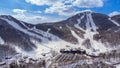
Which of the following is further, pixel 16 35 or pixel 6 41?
pixel 16 35

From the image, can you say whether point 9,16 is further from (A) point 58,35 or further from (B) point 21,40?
(B) point 21,40

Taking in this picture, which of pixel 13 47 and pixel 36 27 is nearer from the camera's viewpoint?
pixel 13 47

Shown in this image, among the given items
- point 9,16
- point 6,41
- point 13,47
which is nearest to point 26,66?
point 13,47

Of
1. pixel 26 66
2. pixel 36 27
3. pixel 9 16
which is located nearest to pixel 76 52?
pixel 26 66

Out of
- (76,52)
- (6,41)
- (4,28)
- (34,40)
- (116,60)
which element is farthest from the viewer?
(4,28)

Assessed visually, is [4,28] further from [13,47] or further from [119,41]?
[119,41]

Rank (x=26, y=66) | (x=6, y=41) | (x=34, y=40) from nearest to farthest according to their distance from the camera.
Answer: (x=26, y=66) < (x=6, y=41) < (x=34, y=40)

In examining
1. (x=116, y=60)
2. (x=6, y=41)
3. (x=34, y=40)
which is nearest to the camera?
(x=116, y=60)

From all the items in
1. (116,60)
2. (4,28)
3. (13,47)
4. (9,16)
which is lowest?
(116,60)

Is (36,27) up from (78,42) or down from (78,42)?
up
